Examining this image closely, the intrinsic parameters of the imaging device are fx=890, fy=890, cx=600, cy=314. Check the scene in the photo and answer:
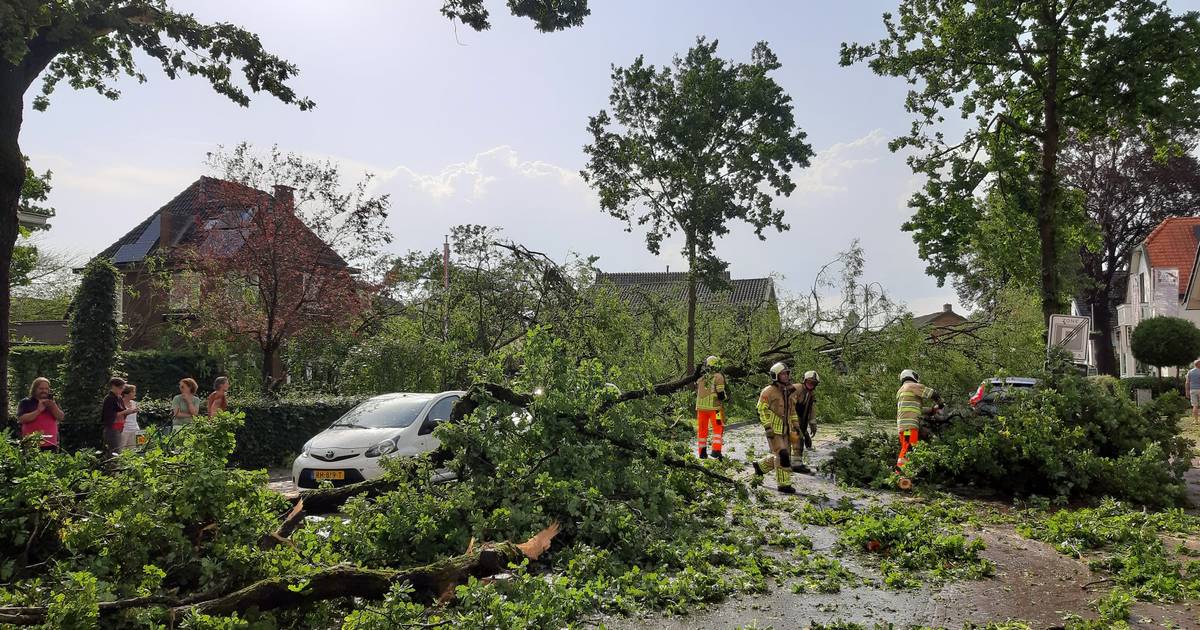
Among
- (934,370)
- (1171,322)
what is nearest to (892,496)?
(934,370)

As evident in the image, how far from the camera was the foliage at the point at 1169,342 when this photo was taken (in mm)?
34188

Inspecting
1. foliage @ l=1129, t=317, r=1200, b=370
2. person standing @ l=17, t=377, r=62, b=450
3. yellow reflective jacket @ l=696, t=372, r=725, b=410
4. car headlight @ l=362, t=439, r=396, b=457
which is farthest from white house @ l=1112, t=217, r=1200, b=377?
person standing @ l=17, t=377, r=62, b=450

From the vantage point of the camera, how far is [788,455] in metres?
11.6

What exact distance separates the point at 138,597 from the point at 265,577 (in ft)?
2.56

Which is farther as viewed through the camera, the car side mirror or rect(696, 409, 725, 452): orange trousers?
rect(696, 409, 725, 452): orange trousers

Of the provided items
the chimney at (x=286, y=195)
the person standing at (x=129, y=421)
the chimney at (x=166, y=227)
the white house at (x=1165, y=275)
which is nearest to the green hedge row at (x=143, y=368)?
the chimney at (x=286, y=195)

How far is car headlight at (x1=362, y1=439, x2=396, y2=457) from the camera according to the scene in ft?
37.7

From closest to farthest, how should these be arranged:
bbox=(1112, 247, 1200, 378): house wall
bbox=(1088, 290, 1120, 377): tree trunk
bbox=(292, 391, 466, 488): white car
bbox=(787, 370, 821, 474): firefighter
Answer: bbox=(292, 391, 466, 488): white car
bbox=(787, 370, 821, 474): firefighter
bbox=(1088, 290, 1120, 377): tree trunk
bbox=(1112, 247, 1200, 378): house wall

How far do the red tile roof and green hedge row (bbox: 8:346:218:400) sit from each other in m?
45.2

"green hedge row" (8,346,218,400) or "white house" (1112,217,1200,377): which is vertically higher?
"white house" (1112,217,1200,377)

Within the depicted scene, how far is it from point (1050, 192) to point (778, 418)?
33.6ft

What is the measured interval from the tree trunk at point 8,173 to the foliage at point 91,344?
1958mm

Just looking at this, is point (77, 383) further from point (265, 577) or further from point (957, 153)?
point (957, 153)

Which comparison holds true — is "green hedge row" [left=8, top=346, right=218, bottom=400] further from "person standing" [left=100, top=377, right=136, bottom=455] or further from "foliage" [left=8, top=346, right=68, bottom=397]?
"person standing" [left=100, top=377, right=136, bottom=455]
